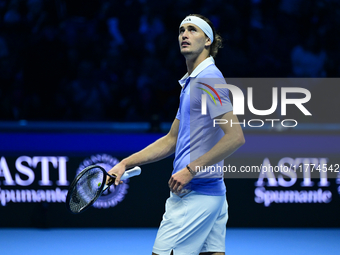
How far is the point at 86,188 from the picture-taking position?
2.09 metres

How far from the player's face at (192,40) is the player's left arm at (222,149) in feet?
1.27

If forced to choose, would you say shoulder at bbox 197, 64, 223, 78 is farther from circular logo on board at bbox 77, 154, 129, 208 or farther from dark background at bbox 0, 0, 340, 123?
dark background at bbox 0, 0, 340, 123

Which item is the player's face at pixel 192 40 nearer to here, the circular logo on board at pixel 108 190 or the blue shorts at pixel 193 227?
the blue shorts at pixel 193 227

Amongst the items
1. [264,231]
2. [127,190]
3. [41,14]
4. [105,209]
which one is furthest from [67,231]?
[41,14]

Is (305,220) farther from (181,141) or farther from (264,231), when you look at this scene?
(181,141)

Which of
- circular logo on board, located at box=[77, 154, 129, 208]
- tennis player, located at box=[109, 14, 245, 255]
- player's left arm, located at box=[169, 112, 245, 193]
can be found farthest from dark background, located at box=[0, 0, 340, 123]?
player's left arm, located at box=[169, 112, 245, 193]

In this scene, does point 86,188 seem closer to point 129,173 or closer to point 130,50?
point 129,173

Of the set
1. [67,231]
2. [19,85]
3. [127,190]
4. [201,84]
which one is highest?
[19,85]

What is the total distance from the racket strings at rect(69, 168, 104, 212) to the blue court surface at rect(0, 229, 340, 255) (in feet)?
5.36

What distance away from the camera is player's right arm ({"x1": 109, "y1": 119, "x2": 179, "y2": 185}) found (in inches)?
81.1

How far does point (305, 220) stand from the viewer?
408 cm

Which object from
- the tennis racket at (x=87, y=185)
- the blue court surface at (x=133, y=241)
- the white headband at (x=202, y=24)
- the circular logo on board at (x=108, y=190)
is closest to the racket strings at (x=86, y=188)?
the tennis racket at (x=87, y=185)

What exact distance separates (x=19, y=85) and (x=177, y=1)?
2449 millimetres

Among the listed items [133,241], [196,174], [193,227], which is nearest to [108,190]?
[133,241]
